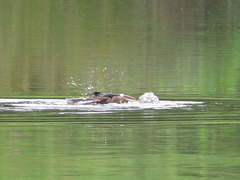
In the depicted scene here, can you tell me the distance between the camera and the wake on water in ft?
67.3

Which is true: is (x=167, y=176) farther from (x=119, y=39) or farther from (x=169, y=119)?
(x=119, y=39)

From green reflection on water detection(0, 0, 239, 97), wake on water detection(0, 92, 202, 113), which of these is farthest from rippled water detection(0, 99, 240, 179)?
green reflection on water detection(0, 0, 239, 97)

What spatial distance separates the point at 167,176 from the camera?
543 inches

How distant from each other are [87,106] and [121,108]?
0.63 m

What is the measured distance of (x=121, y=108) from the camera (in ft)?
67.8

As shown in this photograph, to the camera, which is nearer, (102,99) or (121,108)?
(121,108)

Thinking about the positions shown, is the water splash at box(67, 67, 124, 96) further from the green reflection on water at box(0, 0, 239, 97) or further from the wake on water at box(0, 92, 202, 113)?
the wake on water at box(0, 92, 202, 113)

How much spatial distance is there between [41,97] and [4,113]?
3.13 meters

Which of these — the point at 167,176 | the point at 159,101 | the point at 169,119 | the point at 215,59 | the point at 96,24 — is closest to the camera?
the point at 167,176

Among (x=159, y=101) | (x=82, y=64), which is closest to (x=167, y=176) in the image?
(x=159, y=101)

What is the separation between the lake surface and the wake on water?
22 mm

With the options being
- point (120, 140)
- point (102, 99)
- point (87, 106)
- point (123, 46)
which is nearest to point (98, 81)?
point (102, 99)

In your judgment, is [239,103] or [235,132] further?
[239,103]

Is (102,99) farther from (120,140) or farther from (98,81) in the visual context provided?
(98,81)
